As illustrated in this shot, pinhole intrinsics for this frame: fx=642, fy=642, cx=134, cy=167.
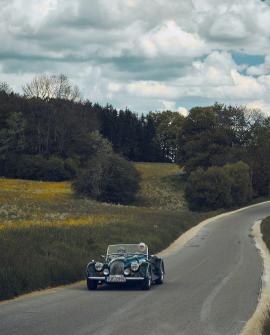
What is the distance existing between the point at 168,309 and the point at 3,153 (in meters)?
89.9

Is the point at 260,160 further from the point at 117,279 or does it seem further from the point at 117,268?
the point at 117,279

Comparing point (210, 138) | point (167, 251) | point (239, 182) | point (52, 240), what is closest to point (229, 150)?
point (210, 138)

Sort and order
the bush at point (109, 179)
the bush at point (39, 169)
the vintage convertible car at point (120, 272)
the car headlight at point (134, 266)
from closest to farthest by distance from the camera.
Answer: the vintage convertible car at point (120, 272) < the car headlight at point (134, 266) < the bush at point (109, 179) < the bush at point (39, 169)

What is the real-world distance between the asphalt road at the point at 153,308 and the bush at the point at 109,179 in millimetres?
60333

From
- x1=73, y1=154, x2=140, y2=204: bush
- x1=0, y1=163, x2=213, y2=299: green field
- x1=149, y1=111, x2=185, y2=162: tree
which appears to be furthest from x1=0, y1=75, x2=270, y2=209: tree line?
x1=149, y1=111, x2=185, y2=162: tree

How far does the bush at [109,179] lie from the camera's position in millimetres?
85625

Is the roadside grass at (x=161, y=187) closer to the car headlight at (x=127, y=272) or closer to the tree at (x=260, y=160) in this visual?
the tree at (x=260, y=160)

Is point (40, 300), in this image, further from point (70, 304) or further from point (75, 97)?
point (75, 97)

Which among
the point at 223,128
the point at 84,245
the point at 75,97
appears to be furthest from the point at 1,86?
the point at 84,245

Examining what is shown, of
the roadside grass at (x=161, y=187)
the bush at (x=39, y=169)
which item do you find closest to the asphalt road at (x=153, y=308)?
the roadside grass at (x=161, y=187)

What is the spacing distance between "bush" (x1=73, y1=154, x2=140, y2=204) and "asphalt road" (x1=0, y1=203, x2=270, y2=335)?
60.3 meters

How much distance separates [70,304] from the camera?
48.6 feet

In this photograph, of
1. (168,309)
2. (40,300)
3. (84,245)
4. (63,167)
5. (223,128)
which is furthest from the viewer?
(223,128)

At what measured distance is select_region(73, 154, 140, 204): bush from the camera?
85.6m
